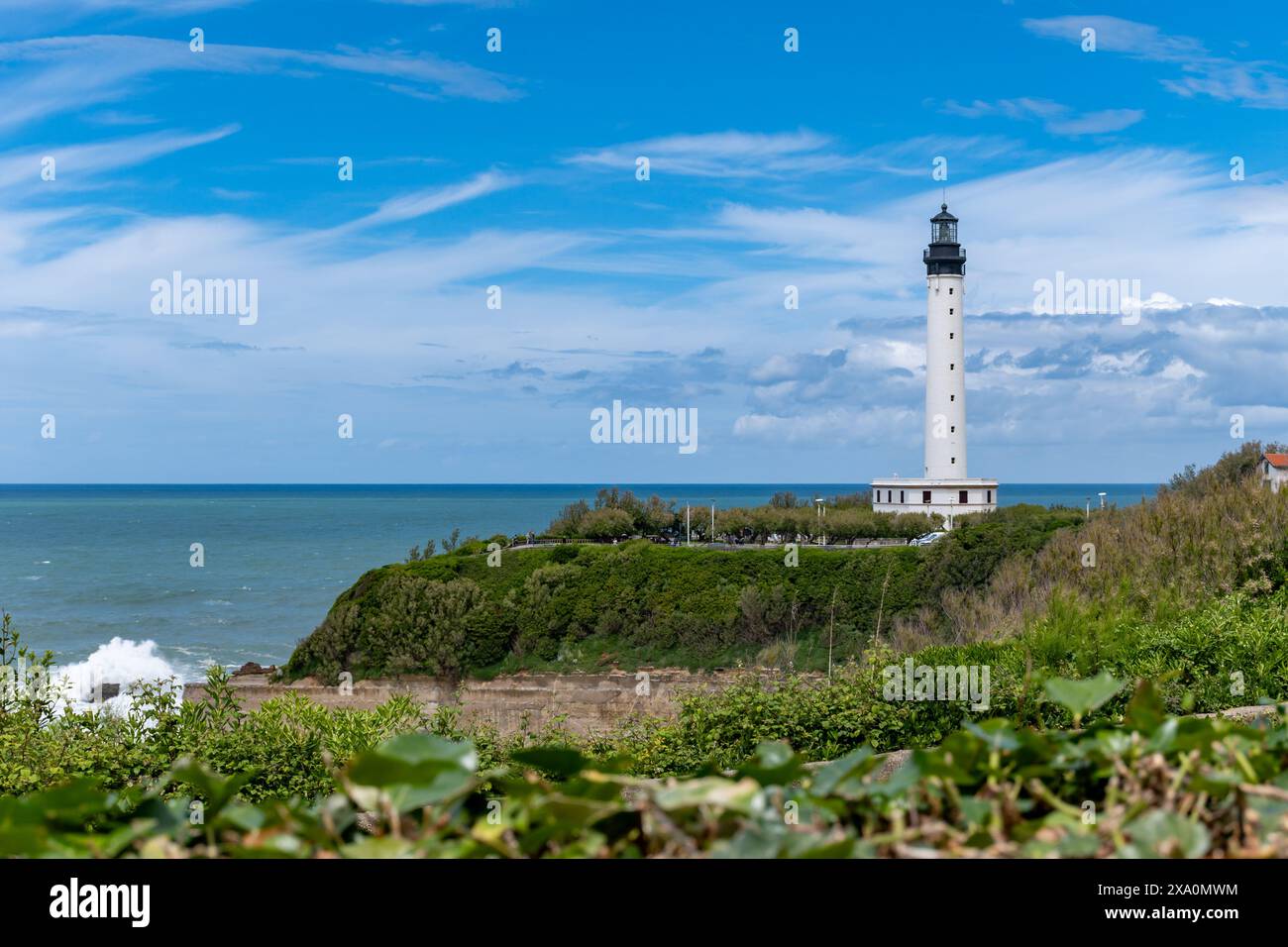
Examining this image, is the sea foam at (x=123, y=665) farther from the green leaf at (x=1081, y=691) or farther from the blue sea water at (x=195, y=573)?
the green leaf at (x=1081, y=691)

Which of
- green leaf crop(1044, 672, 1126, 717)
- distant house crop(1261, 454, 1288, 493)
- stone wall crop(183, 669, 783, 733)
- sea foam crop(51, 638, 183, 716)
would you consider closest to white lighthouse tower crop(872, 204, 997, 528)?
stone wall crop(183, 669, 783, 733)

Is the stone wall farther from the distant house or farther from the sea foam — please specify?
the distant house

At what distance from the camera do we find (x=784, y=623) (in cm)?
3123

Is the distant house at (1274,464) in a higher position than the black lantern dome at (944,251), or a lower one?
lower

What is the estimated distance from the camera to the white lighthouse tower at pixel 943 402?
4381 cm

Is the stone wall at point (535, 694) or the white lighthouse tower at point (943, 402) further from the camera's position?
the white lighthouse tower at point (943, 402)

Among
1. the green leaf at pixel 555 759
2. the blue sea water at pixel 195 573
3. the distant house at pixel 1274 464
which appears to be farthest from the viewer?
the blue sea water at pixel 195 573

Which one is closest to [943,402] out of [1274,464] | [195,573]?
[1274,464]

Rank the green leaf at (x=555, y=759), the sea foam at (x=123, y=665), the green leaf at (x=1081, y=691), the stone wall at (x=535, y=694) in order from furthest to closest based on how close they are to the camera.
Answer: the sea foam at (x=123, y=665), the stone wall at (x=535, y=694), the green leaf at (x=1081, y=691), the green leaf at (x=555, y=759)

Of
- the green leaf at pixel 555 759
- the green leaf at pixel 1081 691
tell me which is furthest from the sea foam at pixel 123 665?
the green leaf at pixel 1081 691

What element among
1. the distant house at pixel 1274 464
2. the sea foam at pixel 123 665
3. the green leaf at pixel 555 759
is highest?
the distant house at pixel 1274 464
